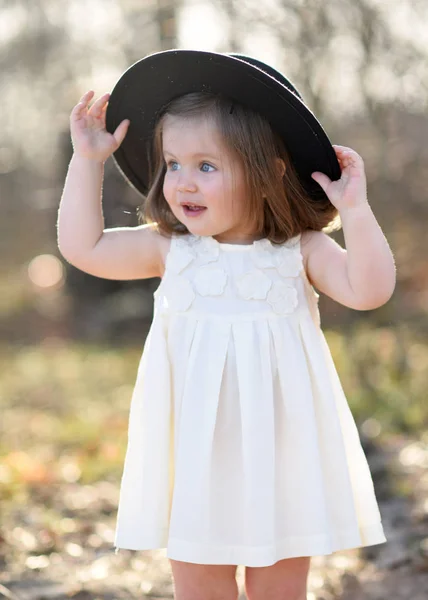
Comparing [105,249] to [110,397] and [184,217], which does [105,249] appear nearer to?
[184,217]

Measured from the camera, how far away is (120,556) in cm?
335

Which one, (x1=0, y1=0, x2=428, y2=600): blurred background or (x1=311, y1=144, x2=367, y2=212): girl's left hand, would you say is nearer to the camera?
(x1=311, y1=144, x2=367, y2=212): girl's left hand

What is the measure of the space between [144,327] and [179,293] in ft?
23.2

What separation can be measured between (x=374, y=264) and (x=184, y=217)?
49 centimetres

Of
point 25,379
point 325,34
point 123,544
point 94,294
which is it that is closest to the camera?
point 123,544

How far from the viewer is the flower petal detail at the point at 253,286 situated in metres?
2.15

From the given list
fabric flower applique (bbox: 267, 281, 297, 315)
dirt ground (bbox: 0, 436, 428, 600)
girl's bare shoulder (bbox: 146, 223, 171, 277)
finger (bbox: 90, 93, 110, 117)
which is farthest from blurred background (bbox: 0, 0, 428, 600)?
fabric flower applique (bbox: 267, 281, 297, 315)

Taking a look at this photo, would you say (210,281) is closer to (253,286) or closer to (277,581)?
(253,286)

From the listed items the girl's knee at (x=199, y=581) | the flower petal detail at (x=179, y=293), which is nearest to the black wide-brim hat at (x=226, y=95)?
the flower petal detail at (x=179, y=293)

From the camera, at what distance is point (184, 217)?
214 centimetres

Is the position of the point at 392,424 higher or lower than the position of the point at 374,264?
lower

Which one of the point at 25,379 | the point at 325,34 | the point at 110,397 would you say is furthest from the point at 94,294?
the point at 325,34

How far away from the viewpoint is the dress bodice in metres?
2.16

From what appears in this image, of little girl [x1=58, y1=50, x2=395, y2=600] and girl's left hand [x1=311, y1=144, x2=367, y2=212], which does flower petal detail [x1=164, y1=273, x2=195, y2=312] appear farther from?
girl's left hand [x1=311, y1=144, x2=367, y2=212]
